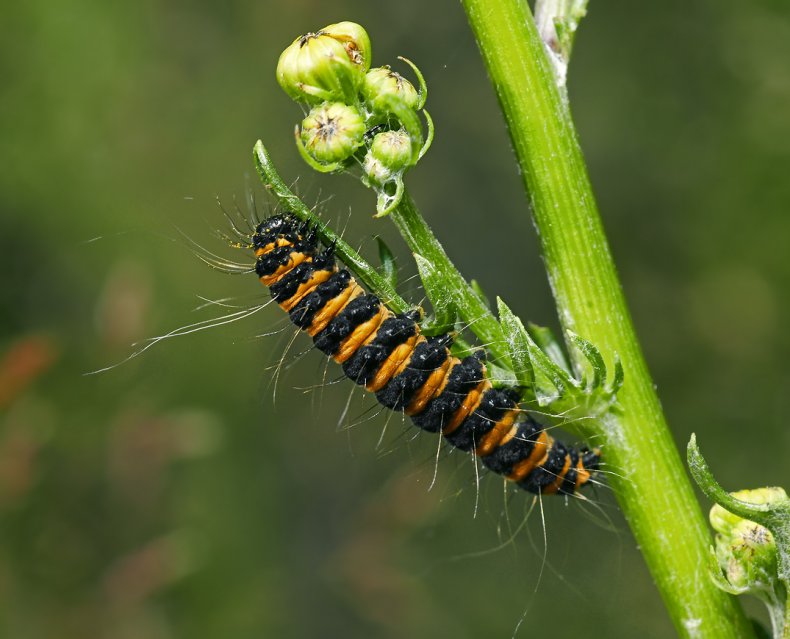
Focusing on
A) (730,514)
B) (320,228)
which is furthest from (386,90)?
(730,514)

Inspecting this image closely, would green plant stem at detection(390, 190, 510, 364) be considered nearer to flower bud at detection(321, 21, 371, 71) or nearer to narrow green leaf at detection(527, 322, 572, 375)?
narrow green leaf at detection(527, 322, 572, 375)

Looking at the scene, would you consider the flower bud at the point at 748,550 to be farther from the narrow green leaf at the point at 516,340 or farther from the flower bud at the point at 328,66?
the flower bud at the point at 328,66

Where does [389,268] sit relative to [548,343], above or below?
above

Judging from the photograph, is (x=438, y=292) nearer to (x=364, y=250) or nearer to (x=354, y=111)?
(x=354, y=111)

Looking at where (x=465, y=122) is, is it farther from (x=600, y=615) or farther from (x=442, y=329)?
(x=442, y=329)

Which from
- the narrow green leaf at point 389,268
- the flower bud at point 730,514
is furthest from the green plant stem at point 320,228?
the flower bud at point 730,514

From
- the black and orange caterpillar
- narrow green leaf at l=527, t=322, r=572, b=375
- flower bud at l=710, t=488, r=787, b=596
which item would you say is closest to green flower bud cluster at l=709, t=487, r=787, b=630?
flower bud at l=710, t=488, r=787, b=596
